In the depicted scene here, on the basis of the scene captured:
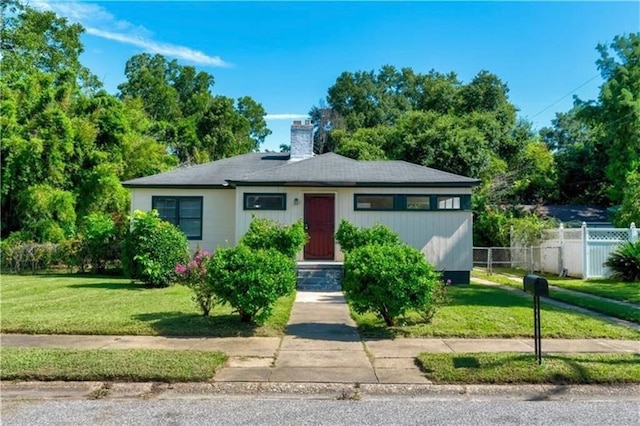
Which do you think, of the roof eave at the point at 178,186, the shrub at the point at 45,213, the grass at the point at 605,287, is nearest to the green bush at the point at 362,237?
→ the roof eave at the point at 178,186

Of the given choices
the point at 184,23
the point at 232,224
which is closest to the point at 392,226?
the point at 232,224

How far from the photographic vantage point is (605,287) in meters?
12.6

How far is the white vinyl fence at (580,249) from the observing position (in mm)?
15117

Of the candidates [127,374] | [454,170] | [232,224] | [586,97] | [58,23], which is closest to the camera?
[127,374]

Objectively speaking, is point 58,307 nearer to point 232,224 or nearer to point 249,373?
point 249,373

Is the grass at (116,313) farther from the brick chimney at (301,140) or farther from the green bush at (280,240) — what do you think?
the brick chimney at (301,140)

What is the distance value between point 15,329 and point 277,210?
8.23 metres

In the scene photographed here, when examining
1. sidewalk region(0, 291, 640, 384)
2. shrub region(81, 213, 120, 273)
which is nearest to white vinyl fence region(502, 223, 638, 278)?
sidewalk region(0, 291, 640, 384)

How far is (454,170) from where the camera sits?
25.8 meters

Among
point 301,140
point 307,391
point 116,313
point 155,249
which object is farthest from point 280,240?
point 301,140

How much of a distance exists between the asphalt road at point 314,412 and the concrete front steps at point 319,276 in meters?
8.03

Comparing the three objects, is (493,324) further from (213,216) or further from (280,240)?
(213,216)

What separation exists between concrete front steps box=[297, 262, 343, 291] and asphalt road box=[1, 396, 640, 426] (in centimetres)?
803

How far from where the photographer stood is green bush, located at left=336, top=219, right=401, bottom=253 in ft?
37.8
